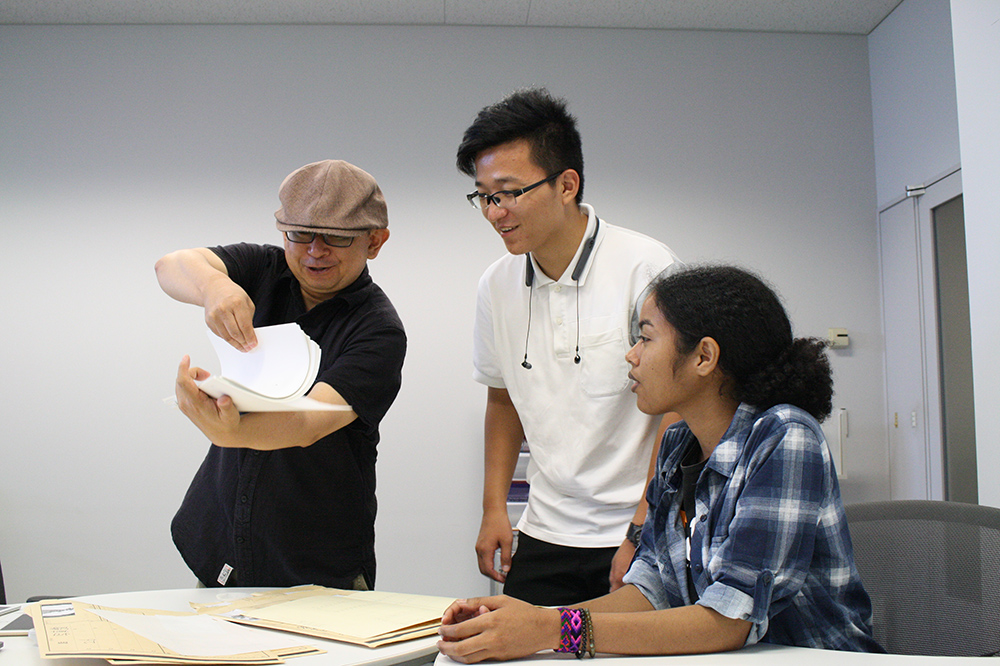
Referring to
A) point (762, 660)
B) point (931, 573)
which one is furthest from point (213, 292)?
point (931, 573)

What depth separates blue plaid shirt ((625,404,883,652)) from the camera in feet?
3.15

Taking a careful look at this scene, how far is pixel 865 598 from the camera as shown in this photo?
1063 millimetres

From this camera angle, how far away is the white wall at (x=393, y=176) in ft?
11.3

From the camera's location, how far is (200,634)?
1.03m

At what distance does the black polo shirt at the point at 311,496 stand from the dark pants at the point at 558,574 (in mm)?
366

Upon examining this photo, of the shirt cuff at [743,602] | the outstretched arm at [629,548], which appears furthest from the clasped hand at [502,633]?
the outstretched arm at [629,548]

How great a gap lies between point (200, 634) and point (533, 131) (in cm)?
120

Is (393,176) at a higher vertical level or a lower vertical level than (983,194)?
higher

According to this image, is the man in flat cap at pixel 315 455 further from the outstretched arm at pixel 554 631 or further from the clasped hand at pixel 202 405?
the outstretched arm at pixel 554 631

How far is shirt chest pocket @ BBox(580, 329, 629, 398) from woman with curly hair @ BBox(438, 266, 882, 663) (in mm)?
278

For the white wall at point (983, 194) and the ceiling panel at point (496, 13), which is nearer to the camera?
the white wall at point (983, 194)

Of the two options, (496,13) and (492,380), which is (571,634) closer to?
(492,380)

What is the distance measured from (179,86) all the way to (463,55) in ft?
4.67

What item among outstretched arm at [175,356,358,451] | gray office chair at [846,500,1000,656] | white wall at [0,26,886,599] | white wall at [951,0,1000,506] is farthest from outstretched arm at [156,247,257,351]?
white wall at [0,26,886,599]
